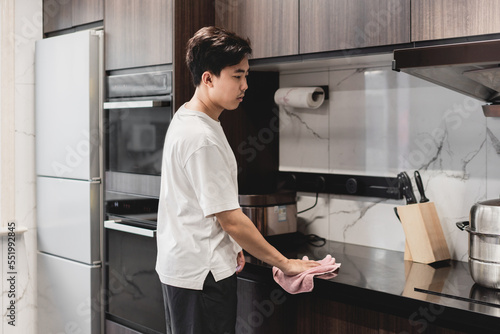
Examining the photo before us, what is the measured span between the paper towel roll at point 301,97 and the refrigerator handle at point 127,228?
85 centimetres

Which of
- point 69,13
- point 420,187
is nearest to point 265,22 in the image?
point 420,187

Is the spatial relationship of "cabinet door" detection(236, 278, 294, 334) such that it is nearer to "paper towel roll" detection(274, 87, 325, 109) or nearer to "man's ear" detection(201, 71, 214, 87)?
"man's ear" detection(201, 71, 214, 87)

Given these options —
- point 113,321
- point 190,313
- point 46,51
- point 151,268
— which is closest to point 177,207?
point 190,313

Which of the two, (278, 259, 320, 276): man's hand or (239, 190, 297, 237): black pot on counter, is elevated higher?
(239, 190, 297, 237): black pot on counter

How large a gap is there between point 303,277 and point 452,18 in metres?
0.95

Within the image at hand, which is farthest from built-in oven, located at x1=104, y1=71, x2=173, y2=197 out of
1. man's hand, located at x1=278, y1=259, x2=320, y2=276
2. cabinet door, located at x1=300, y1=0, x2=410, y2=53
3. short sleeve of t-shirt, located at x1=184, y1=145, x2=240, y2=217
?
man's hand, located at x1=278, y1=259, x2=320, y2=276

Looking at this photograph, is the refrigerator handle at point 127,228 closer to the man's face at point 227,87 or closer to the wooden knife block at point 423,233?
the man's face at point 227,87

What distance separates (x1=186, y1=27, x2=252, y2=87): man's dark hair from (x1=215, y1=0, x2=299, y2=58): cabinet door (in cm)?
42

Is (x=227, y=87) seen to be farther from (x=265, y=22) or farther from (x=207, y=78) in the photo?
(x=265, y=22)

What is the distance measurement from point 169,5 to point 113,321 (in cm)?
155

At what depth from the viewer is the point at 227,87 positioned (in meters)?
1.81

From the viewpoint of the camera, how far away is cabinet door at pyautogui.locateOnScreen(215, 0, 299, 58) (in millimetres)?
2193

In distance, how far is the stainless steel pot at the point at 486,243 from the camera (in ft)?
5.34

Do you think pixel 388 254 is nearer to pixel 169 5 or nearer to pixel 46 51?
pixel 169 5
